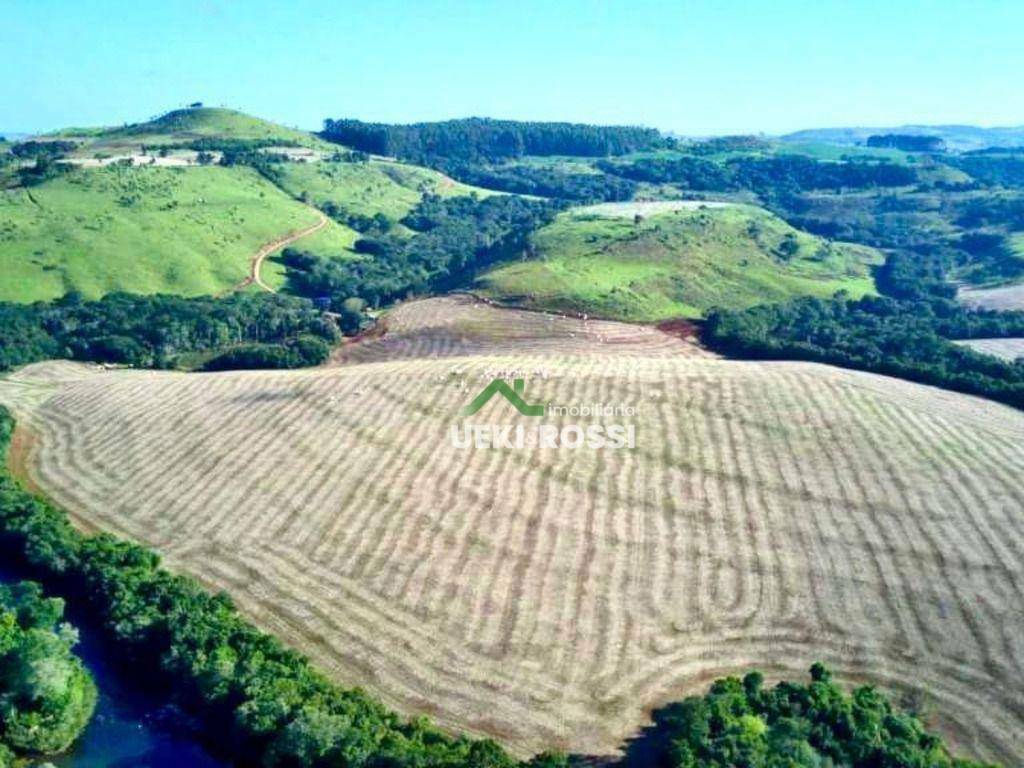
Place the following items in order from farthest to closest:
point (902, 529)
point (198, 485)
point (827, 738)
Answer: point (198, 485) → point (902, 529) → point (827, 738)

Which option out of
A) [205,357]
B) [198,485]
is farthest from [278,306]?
[198,485]

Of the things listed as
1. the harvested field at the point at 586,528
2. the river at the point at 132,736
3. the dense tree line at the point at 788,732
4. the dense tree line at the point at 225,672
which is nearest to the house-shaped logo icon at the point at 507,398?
the harvested field at the point at 586,528

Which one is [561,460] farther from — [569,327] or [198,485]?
[569,327]

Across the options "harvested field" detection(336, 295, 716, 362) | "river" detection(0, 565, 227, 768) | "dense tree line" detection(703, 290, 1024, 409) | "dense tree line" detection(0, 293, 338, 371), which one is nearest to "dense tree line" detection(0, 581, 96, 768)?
"river" detection(0, 565, 227, 768)

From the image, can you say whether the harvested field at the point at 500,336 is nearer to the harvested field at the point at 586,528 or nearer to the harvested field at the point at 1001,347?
the harvested field at the point at 586,528

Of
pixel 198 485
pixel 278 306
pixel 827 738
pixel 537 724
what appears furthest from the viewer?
pixel 278 306
